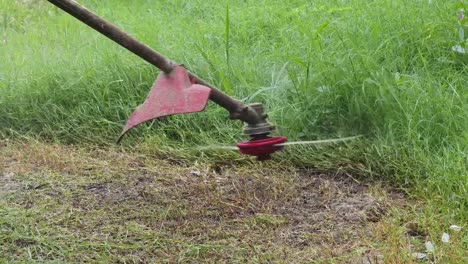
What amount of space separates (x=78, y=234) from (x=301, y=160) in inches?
40.7

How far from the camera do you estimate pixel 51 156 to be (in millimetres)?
3584

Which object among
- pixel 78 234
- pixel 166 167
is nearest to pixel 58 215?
pixel 78 234

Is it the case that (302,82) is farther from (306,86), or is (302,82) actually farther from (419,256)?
(419,256)

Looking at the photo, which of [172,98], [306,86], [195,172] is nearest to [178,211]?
[195,172]

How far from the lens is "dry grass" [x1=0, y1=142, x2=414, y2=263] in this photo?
8.66 ft

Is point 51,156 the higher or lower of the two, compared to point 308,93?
lower

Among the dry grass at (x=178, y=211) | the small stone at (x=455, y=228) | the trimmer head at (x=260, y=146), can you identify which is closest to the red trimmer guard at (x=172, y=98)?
the trimmer head at (x=260, y=146)

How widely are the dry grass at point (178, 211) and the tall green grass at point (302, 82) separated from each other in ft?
0.71

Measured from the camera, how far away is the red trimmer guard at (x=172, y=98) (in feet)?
8.58

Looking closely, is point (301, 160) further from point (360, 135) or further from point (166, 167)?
point (166, 167)

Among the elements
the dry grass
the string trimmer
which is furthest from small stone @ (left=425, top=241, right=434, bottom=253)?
the string trimmer

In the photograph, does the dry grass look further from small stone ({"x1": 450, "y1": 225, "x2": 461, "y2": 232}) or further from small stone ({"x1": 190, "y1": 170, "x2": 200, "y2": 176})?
small stone ({"x1": 450, "y1": 225, "x2": 461, "y2": 232})

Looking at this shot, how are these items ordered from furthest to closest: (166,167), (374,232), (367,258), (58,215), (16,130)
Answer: (16,130) < (166,167) < (58,215) < (374,232) < (367,258)

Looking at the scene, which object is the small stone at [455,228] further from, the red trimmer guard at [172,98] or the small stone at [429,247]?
the red trimmer guard at [172,98]
